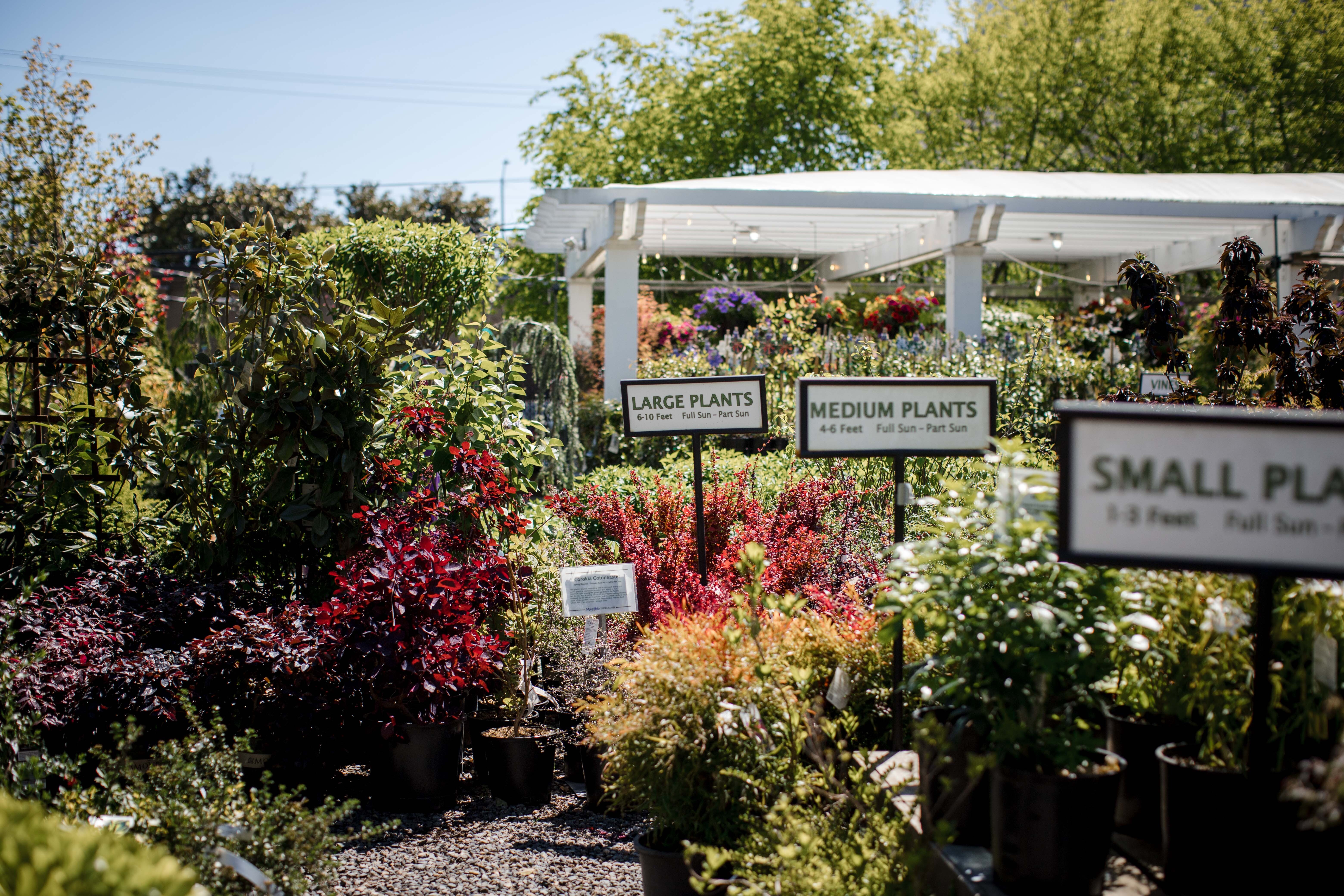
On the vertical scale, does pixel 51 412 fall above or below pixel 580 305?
below

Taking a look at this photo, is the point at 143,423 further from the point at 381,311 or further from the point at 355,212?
the point at 355,212

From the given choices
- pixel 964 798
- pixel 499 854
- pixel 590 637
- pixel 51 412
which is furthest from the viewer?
pixel 51 412

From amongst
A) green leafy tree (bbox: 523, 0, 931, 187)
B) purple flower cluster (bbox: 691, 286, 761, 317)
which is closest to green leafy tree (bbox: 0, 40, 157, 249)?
purple flower cluster (bbox: 691, 286, 761, 317)

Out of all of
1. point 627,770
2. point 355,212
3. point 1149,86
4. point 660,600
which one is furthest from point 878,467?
point 355,212

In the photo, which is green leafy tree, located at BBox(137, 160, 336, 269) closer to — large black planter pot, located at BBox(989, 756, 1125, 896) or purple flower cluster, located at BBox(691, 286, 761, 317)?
purple flower cluster, located at BBox(691, 286, 761, 317)

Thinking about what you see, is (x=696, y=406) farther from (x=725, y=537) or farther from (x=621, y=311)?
(x=621, y=311)

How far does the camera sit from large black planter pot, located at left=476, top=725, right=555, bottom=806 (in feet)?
11.0

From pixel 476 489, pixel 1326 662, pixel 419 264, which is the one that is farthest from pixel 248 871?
pixel 419 264

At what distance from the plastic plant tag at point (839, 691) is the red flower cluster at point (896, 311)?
8805 millimetres

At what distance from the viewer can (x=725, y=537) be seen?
4.53 m

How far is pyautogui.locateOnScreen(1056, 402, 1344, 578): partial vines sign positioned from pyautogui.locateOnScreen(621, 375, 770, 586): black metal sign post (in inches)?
92.8

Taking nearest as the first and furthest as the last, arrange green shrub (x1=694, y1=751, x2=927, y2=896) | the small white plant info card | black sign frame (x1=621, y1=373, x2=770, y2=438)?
green shrub (x1=694, y1=751, x2=927, y2=896) → the small white plant info card → black sign frame (x1=621, y1=373, x2=770, y2=438)

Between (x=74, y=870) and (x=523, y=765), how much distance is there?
88.8 inches

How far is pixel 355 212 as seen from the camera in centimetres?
2400
